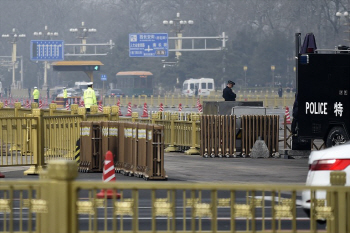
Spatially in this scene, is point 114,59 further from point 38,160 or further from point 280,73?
point 38,160

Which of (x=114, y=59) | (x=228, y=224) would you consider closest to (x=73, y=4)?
(x=114, y=59)

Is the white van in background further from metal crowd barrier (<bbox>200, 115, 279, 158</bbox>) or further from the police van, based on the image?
the police van

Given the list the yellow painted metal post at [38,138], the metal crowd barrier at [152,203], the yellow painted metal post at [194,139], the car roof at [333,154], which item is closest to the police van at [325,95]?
the yellow painted metal post at [194,139]

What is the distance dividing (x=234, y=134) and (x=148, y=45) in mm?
67947

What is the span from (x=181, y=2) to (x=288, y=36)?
957 inches

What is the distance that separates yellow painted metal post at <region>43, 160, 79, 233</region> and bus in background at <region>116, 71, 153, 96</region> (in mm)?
92879

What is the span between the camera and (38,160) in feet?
63.7

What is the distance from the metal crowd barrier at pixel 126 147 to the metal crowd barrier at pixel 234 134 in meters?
5.04

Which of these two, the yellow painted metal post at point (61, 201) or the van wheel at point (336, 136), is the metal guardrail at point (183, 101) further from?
the yellow painted metal post at point (61, 201)

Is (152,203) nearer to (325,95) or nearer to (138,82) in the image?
(325,95)

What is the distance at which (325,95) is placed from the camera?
72.8 ft

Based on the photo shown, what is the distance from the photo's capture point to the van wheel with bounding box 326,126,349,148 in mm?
21938

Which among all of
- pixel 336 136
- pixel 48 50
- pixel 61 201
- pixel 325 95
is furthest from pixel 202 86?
pixel 61 201

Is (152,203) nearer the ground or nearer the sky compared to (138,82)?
nearer the ground
